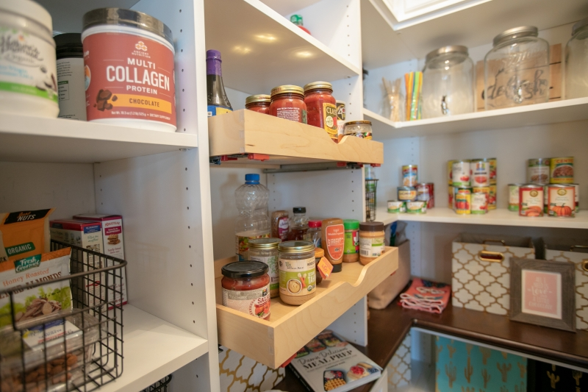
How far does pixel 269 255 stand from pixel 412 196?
106cm

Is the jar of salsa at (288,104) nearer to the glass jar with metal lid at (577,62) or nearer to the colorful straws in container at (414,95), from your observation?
the colorful straws in container at (414,95)

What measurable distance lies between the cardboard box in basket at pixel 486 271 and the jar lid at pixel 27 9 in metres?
1.60

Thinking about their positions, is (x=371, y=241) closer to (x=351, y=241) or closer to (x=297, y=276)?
(x=351, y=241)

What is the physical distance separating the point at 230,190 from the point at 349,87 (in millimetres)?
596

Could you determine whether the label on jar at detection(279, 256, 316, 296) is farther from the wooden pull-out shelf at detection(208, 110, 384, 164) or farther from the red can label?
the red can label

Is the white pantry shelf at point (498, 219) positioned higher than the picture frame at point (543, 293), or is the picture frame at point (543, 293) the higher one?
the white pantry shelf at point (498, 219)

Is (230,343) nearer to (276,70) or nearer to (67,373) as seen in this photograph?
(67,373)

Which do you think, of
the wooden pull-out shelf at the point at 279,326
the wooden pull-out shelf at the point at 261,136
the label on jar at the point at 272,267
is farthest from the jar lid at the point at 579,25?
the label on jar at the point at 272,267

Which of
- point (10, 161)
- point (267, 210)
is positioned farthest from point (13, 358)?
point (267, 210)

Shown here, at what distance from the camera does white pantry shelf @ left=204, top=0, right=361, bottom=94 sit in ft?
2.30

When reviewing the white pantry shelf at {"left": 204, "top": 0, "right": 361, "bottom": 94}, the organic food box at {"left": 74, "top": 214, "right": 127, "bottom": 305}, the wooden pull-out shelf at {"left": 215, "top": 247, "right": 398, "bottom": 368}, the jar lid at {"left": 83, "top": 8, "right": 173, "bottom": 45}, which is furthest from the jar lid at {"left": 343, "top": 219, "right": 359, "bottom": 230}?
the jar lid at {"left": 83, "top": 8, "right": 173, "bottom": 45}

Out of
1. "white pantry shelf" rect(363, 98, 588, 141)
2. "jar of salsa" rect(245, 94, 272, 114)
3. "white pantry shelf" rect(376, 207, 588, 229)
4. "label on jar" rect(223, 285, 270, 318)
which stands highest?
"white pantry shelf" rect(363, 98, 588, 141)

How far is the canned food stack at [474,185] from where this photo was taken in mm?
1408

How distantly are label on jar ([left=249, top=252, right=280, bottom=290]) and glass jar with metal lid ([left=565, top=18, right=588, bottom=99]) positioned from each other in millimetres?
1403
